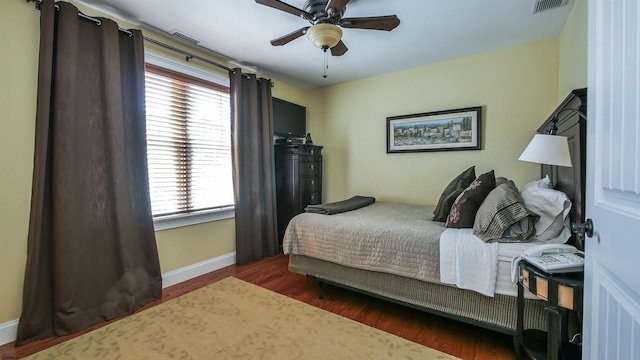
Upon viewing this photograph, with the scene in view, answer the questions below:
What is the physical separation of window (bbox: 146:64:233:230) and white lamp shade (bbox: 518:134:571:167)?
2.88 m

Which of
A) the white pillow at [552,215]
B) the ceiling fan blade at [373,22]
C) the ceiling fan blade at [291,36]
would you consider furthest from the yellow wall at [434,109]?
the ceiling fan blade at [291,36]

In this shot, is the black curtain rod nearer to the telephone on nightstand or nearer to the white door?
the white door

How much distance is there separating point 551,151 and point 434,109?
1980 millimetres

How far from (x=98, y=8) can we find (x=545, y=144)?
3.29m

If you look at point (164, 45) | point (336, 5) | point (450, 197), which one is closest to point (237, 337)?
point (450, 197)

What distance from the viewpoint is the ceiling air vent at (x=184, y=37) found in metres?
2.48

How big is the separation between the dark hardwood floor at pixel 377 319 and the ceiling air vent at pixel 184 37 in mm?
2441

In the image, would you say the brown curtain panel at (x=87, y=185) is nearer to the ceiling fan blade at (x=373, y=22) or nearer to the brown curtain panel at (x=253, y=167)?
the brown curtain panel at (x=253, y=167)

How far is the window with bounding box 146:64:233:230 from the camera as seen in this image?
251 centimetres

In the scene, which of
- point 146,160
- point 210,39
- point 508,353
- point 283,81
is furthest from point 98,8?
point 508,353

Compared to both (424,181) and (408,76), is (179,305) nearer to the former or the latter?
(424,181)

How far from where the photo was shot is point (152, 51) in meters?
2.46

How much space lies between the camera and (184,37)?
2.57 m

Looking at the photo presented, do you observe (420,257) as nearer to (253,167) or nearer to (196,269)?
(253,167)
